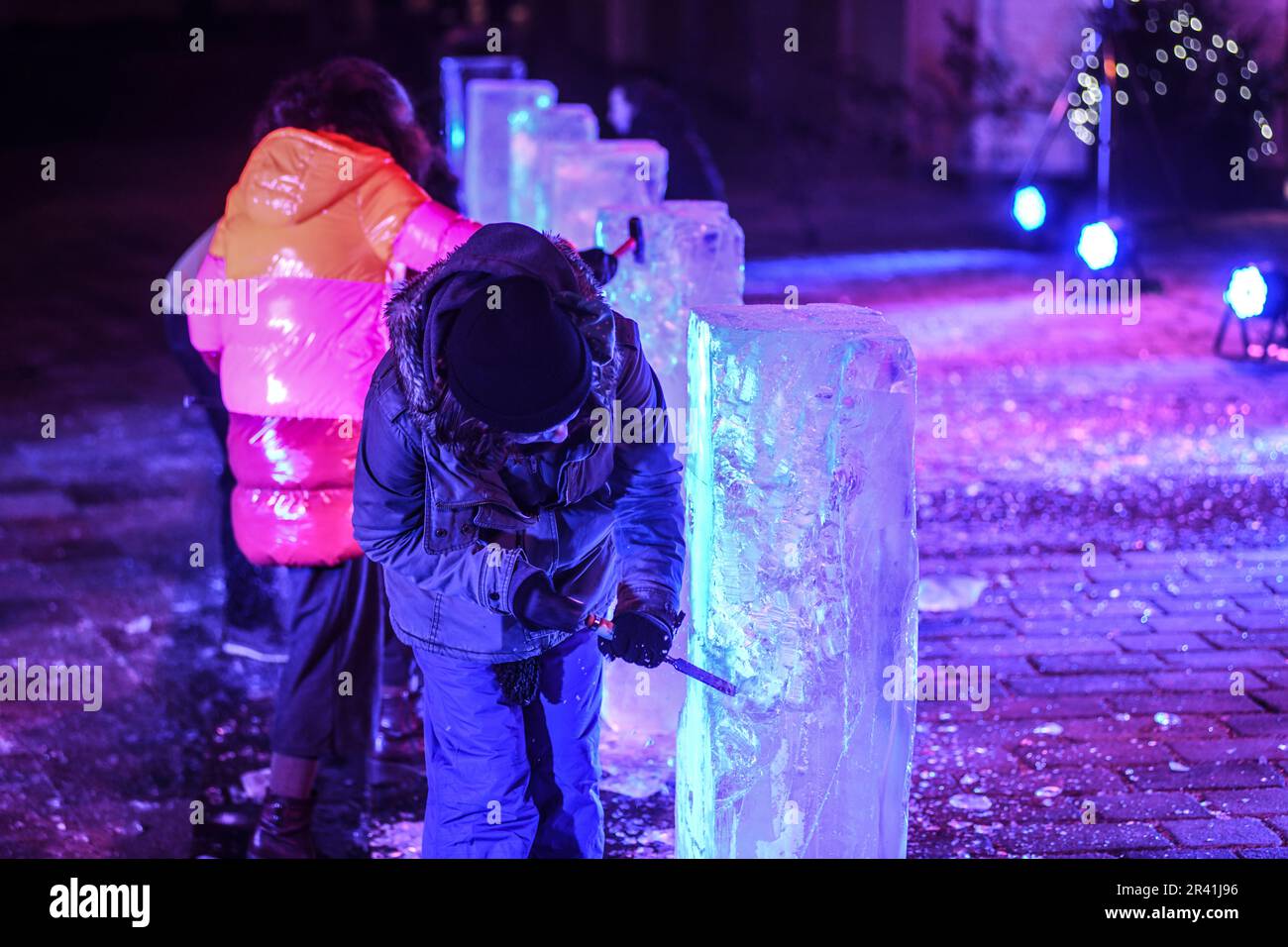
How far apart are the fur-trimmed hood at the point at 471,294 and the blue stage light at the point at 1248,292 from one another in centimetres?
670

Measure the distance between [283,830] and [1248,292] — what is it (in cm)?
673

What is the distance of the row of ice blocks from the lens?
5105mm

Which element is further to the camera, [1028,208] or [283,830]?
[1028,208]

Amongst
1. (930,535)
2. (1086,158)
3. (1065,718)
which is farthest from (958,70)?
(1065,718)

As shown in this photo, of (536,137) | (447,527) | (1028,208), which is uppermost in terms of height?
(1028,208)

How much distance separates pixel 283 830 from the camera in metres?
3.89

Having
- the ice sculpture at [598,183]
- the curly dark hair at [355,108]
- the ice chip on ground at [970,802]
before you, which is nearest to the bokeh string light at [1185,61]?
the ice sculpture at [598,183]

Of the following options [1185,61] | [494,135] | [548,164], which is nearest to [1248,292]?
[494,135]

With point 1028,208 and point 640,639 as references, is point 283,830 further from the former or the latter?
point 1028,208

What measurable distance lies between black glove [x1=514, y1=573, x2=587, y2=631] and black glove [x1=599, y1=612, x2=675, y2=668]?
0.36 feet
